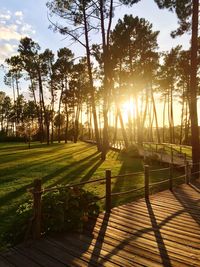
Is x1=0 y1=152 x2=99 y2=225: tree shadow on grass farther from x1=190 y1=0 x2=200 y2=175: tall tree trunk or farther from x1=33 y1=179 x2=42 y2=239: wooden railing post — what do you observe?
x1=190 y1=0 x2=200 y2=175: tall tree trunk

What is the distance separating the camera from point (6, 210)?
31.6ft

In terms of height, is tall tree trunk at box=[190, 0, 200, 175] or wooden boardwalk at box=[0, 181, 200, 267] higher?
tall tree trunk at box=[190, 0, 200, 175]

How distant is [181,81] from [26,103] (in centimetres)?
4378

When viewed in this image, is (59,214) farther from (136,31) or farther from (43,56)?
(43,56)

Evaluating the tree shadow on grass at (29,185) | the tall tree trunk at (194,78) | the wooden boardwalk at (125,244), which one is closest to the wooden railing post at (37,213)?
the wooden boardwalk at (125,244)

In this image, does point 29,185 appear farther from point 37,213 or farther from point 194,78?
point 194,78

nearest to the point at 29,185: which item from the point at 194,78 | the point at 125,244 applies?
the point at 125,244

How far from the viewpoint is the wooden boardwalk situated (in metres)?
5.81

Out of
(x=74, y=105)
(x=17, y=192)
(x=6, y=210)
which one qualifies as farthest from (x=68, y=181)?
(x=74, y=105)

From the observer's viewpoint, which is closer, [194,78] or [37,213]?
[37,213]

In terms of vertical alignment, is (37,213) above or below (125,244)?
above

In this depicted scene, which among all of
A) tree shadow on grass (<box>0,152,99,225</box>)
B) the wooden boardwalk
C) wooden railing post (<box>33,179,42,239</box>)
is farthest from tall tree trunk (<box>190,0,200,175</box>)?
wooden railing post (<box>33,179,42,239</box>)

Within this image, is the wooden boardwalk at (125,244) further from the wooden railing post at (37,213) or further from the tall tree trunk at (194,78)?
the tall tree trunk at (194,78)

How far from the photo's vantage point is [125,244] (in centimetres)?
663
